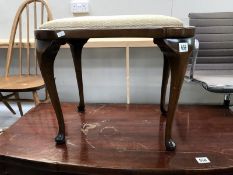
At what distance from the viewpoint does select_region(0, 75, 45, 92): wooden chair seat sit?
1.35 m

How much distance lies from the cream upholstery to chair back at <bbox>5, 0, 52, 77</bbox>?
0.77 m

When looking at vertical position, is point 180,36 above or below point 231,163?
above

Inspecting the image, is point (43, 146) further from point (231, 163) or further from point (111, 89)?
point (111, 89)

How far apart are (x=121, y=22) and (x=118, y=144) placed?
494 millimetres

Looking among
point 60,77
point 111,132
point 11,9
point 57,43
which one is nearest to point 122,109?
point 111,132

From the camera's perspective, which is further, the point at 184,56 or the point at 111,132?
the point at 111,132

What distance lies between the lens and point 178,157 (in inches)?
36.7

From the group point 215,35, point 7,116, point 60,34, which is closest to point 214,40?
point 215,35

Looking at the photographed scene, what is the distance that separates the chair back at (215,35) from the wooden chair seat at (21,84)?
990mm

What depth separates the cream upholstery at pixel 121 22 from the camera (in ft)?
2.86

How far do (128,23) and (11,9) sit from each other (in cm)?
140

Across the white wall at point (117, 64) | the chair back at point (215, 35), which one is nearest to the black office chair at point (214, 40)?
the chair back at point (215, 35)

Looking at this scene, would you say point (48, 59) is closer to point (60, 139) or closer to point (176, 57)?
point (60, 139)

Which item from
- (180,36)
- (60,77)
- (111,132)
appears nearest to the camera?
(180,36)
